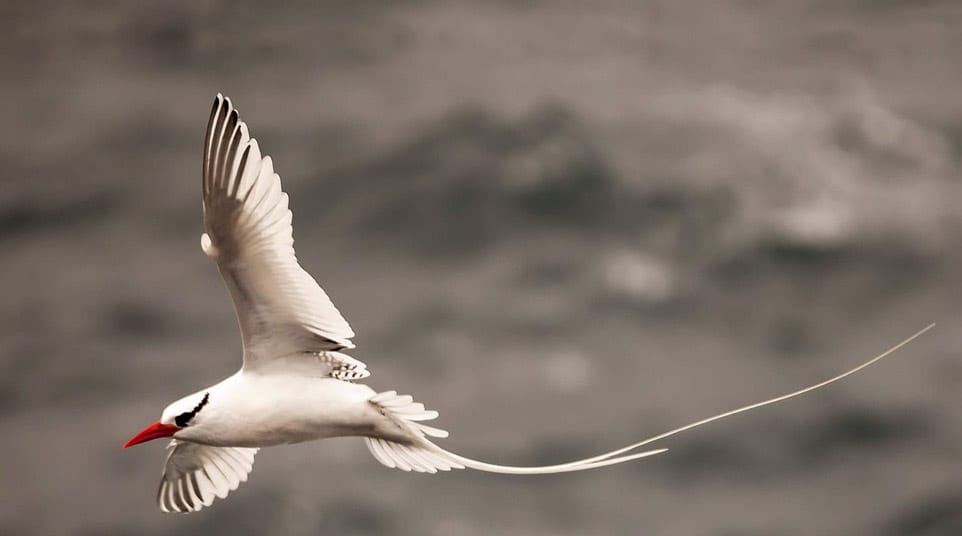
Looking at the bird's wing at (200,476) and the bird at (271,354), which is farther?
the bird's wing at (200,476)

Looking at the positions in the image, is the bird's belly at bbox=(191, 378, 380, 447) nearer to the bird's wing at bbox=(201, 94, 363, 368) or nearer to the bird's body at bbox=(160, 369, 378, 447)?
the bird's body at bbox=(160, 369, 378, 447)

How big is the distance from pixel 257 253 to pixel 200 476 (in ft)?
6.59

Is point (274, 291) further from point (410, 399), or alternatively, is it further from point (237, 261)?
point (410, 399)

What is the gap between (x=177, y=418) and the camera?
23.2ft

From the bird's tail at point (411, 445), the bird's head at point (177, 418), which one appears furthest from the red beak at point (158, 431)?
the bird's tail at point (411, 445)

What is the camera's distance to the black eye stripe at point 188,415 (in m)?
7.06

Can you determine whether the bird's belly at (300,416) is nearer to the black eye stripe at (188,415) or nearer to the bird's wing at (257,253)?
the black eye stripe at (188,415)

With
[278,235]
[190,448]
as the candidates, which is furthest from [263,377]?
[190,448]

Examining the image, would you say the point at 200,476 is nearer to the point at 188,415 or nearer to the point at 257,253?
the point at 188,415

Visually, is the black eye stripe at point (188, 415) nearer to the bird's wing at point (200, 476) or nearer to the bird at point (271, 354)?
the bird at point (271, 354)

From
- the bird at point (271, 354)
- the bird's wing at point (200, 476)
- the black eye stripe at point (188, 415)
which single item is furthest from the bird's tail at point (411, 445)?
the bird's wing at point (200, 476)

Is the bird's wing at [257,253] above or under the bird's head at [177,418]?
above

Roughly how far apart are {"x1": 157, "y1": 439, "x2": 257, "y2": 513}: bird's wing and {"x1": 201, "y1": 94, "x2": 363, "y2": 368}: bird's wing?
139cm

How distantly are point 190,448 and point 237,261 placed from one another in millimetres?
1764
